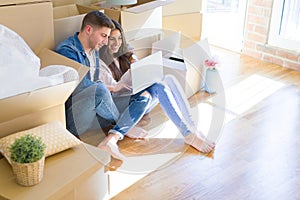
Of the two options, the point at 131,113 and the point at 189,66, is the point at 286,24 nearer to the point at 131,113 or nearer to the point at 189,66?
the point at 189,66

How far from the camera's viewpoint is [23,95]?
1.61m

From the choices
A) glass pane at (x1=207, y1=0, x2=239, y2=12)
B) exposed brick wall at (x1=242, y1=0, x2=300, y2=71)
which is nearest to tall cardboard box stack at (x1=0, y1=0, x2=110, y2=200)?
exposed brick wall at (x1=242, y1=0, x2=300, y2=71)

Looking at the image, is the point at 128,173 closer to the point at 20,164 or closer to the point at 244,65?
the point at 20,164

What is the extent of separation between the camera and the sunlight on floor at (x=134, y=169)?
2040 mm

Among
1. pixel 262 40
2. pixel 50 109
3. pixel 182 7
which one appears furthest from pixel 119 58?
pixel 262 40

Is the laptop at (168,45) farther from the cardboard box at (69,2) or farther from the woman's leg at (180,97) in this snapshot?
the cardboard box at (69,2)

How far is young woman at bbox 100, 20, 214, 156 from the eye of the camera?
2.42 m

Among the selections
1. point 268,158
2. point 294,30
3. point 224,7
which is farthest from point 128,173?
point 224,7

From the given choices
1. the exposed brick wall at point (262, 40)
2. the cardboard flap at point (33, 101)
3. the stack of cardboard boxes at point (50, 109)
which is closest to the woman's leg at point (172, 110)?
the stack of cardboard boxes at point (50, 109)

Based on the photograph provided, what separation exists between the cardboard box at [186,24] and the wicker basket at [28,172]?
2.01 metres

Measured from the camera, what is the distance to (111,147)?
222cm

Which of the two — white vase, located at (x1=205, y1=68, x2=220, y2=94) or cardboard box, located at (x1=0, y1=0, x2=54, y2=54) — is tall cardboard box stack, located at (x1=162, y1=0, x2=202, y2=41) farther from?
cardboard box, located at (x1=0, y1=0, x2=54, y2=54)

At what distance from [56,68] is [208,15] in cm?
269


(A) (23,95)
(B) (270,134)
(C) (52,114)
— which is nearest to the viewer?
(A) (23,95)
